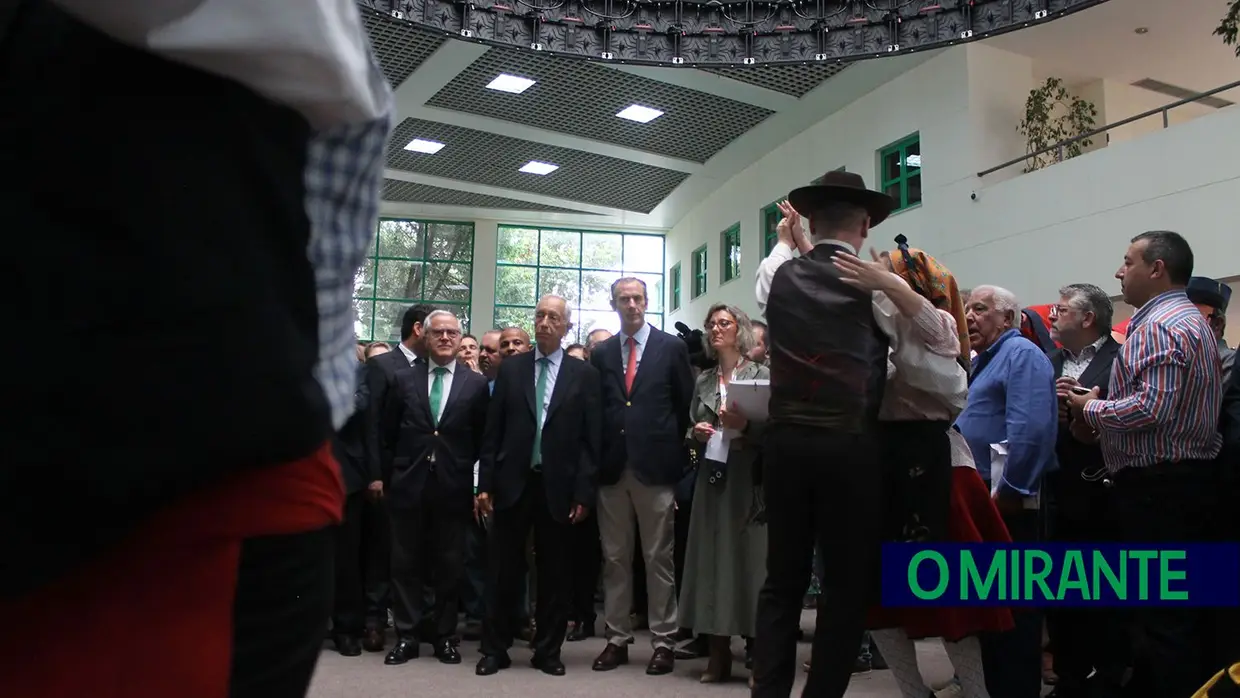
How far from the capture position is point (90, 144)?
1.94 feet

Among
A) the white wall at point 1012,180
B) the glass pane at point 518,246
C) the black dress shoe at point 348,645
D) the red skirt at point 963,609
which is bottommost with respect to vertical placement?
the black dress shoe at point 348,645

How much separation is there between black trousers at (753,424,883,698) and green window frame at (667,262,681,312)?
15511mm

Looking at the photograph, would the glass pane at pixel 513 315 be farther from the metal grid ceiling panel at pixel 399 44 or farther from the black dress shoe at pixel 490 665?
the black dress shoe at pixel 490 665

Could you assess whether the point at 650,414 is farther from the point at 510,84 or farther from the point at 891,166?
the point at 510,84

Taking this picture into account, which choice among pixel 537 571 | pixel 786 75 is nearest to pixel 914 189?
pixel 786 75

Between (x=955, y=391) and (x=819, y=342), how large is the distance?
1.58ft

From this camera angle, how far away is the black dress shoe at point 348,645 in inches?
179

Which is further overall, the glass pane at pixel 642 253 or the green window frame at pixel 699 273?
the glass pane at pixel 642 253

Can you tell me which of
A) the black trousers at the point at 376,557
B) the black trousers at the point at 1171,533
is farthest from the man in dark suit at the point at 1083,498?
the black trousers at the point at 376,557

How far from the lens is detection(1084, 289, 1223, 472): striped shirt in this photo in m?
3.19

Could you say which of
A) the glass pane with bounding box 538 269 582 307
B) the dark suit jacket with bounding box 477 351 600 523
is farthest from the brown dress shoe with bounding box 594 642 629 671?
the glass pane with bounding box 538 269 582 307

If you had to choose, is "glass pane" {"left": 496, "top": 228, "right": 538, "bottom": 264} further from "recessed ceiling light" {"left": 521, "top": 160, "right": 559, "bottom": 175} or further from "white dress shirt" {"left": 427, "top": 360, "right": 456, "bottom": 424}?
"white dress shirt" {"left": 427, "top": 360, "right": 456, "bottom": 424}

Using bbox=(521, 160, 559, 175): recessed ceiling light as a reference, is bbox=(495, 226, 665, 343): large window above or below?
below

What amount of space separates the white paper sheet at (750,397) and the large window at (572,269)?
15.0 metres
